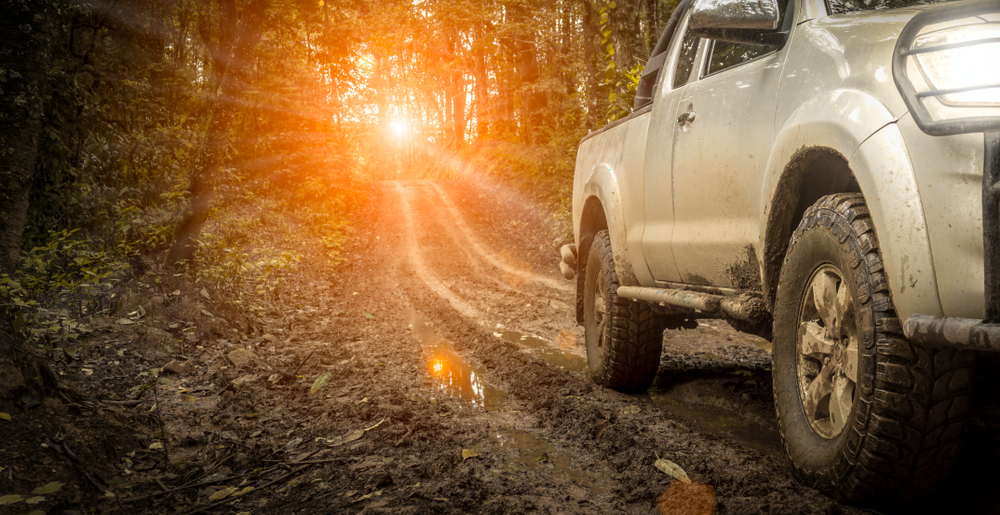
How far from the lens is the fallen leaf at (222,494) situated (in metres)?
2.58

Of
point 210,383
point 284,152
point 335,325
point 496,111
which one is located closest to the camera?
point 210,383

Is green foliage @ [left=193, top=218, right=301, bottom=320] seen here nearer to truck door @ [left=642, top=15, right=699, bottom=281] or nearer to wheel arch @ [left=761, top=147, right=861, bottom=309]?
truck door @ [left=642, top=15, right=699, bottom=281]

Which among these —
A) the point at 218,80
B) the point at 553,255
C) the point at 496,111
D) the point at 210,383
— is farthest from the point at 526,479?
the point at 496,111

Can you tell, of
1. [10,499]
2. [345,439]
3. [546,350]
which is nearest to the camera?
[10,499]

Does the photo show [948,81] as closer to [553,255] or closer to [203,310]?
[203,310]

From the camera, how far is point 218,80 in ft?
30.5

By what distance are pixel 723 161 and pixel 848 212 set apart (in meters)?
0.92

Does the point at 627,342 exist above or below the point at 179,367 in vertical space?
above

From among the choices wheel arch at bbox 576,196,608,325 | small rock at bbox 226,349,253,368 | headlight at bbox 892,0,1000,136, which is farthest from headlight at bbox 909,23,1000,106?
small rock at bbox 226,349,253,368

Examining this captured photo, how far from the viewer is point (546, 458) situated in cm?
289

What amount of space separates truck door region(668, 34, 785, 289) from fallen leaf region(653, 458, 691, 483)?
3.10 ft

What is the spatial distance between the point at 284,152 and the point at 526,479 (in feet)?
49.8

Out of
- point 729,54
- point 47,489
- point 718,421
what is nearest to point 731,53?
point 729,54

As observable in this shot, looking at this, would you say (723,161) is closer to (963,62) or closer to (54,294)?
(963,62)
